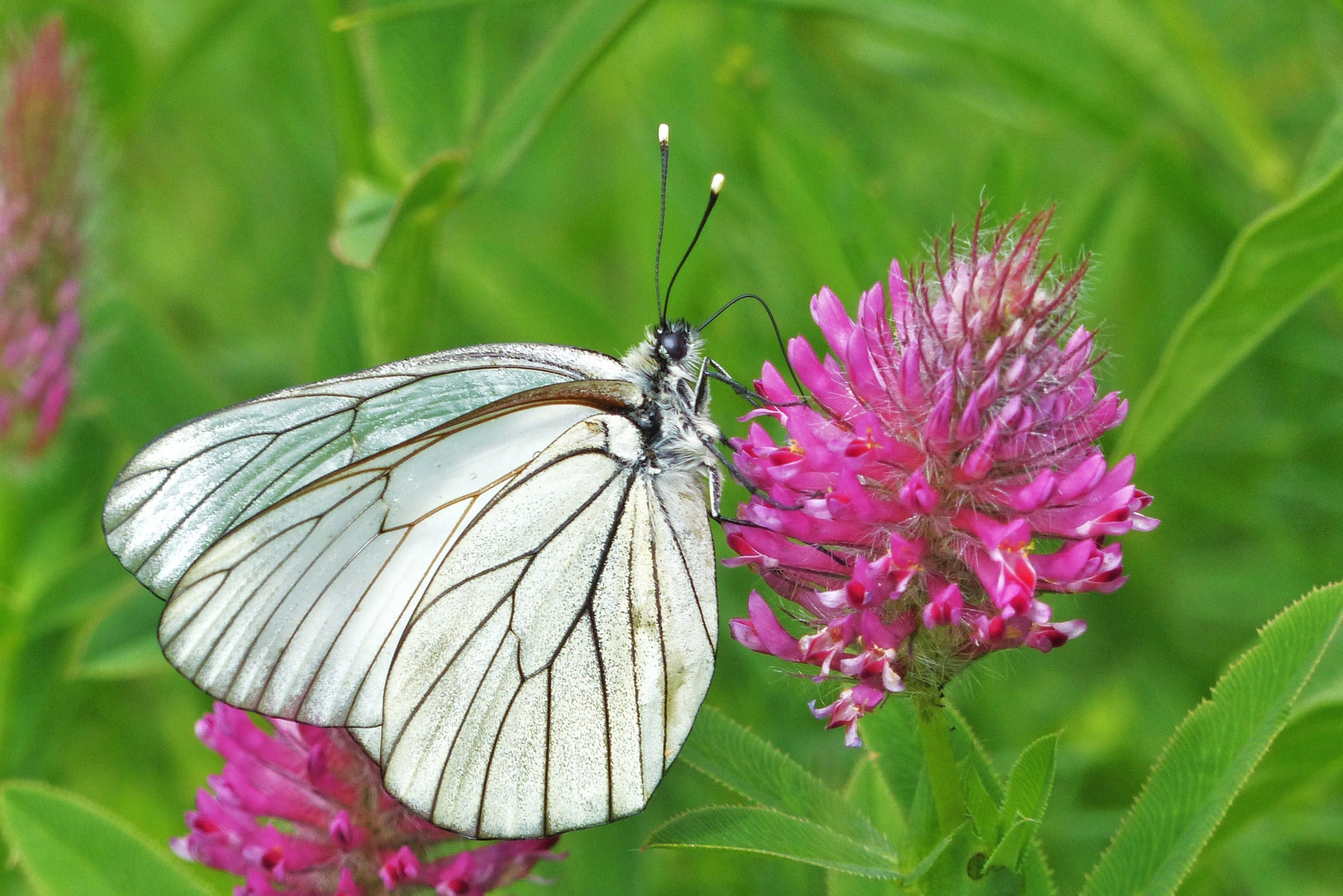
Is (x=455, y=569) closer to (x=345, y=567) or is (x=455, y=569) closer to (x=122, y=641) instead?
(x=345, y=567)

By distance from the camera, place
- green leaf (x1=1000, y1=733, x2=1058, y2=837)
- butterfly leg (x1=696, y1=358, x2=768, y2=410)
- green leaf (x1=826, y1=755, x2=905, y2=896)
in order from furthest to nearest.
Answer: butterfly leg (x1=696, y1=358, x2=768, y2=410), green leaf (x1=826, y1=755, x2=905, y2=896), green leaf (x1=1000, y1=733, x2=1058, y2=837)

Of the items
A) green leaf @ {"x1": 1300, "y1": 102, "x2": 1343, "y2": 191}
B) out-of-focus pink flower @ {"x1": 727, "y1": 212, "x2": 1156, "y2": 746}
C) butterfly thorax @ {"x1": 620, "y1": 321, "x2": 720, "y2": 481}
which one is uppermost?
green leaf @ {"x1": 1300, "y1": 102, "x2": 1343, "y2": 191}

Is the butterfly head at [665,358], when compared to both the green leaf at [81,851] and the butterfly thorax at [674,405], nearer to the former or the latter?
the butterfly thorax at [674,405]

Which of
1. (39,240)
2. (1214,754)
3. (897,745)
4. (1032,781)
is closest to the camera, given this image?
(1032,781)

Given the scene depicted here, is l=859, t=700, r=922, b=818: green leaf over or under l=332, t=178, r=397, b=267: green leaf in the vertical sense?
under

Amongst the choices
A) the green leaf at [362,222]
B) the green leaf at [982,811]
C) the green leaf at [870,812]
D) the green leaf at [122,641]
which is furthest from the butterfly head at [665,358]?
the green leaf at [122,641]

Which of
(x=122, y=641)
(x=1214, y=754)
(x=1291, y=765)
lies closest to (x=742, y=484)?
(x=1214, y=754)

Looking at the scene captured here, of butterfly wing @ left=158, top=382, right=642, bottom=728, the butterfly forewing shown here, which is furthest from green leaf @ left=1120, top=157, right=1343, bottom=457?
butterfly wing @ left=158, top=382, right=642, bottom=728

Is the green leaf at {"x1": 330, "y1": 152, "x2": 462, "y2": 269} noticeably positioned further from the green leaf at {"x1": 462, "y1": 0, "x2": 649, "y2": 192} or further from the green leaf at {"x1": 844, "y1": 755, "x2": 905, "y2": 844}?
the green leaf at {"x1": 844, "y1": 755, "x2": 905, "y2": 844}
